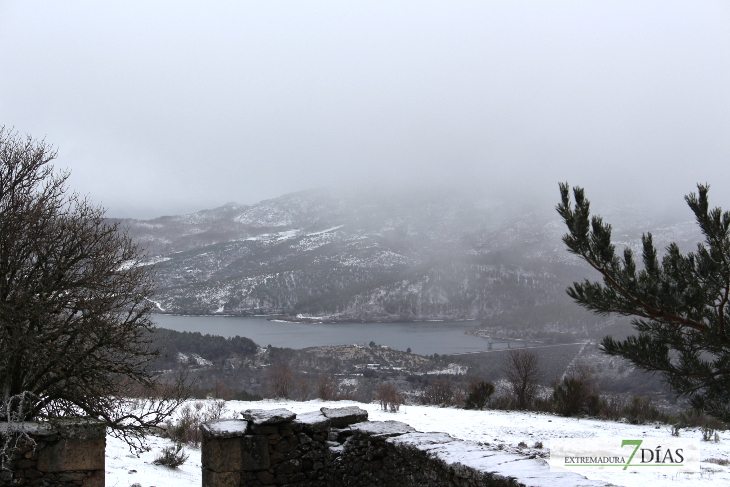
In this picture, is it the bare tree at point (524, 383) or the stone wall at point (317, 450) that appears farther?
the bare tree at point (524, 383)

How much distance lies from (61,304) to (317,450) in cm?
534

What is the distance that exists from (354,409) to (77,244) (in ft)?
19.6

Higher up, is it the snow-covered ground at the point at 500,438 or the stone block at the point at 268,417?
the stone block at the point at 268,417

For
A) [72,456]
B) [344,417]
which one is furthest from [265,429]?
[72,456]

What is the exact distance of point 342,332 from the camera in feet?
311

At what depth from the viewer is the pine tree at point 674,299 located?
7.56 m

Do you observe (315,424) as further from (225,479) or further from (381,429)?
(225,479)

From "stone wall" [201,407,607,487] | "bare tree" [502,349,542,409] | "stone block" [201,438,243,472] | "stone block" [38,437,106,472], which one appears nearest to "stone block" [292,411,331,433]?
"stone wall" [201,407,607,487]

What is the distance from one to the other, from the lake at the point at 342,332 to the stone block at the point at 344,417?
6313cm

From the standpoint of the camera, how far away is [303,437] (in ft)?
22.4

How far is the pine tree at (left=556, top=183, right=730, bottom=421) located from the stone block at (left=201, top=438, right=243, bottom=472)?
554cm

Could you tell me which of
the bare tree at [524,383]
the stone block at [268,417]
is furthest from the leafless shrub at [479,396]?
the stone block at [268,417]

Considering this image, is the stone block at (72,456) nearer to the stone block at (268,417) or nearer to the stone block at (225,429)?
the stone block at (225,429)

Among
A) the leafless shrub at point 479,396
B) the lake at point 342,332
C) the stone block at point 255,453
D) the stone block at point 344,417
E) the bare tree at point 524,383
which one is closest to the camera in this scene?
the stone block at point 255,453
